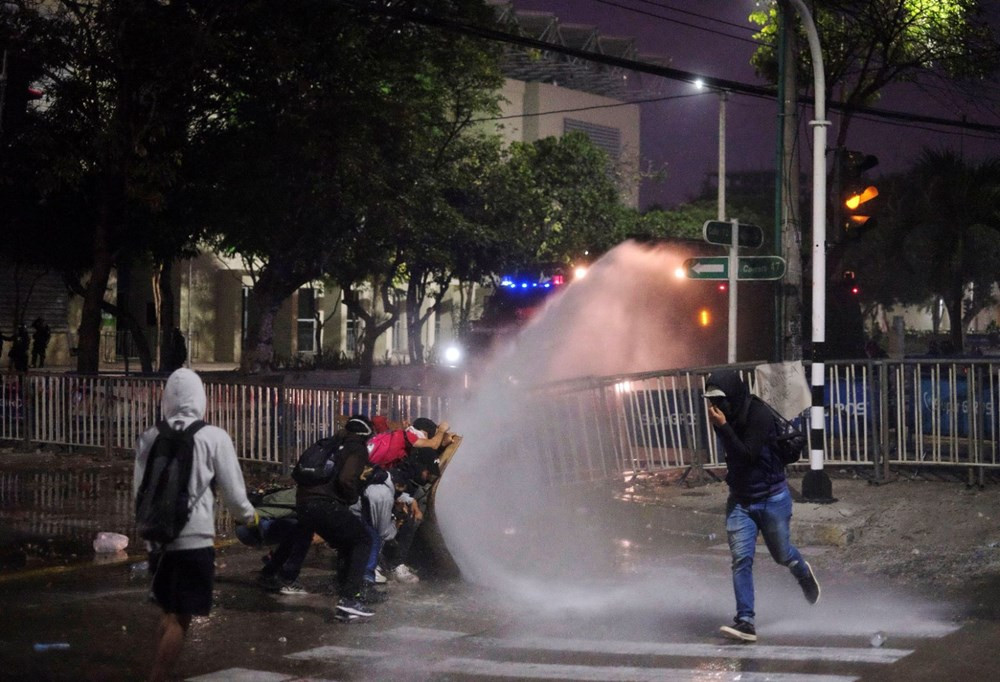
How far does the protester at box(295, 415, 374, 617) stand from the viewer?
8.14m

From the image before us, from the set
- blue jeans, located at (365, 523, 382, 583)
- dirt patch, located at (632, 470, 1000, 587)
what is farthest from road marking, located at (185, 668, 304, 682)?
dirt patch, located at (632, 470, 1000, 587)

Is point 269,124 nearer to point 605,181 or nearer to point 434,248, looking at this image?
point 434,248

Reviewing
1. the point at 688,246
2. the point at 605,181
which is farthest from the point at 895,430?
the point at 605,181

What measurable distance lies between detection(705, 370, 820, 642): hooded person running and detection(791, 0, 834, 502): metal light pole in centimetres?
491

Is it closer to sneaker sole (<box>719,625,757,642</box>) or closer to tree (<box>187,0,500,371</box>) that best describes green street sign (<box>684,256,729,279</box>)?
sneaker sole (<box>719,625,757,642</box>)

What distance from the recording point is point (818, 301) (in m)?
12.3

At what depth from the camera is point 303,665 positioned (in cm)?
689

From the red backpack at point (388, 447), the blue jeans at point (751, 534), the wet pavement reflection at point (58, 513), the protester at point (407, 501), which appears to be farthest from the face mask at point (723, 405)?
the wet pavement reflection at point (58, 513)

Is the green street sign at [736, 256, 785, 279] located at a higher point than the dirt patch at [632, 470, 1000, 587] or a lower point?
higher

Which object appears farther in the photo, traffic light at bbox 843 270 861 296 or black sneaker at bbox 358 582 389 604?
traffic light at bbox 843 270 861 296

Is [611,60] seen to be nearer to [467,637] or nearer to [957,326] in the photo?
[467,637]

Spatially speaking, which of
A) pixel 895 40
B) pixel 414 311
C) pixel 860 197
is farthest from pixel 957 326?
pixel 860 197

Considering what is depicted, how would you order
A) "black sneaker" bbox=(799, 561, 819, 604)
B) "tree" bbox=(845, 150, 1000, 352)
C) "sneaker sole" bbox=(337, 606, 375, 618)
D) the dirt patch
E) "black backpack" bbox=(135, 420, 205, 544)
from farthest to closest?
"tree" bbox=(845, 150, 1000, 352)
the dirt patch
"sneaker sole" bbox=(337, 606, 375, 618)
"black sneaker" bbox=(799, 561, 819, 604)
"black backpack" bbox=(135, 420, 205, 544)

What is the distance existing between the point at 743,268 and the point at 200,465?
8556 mm
